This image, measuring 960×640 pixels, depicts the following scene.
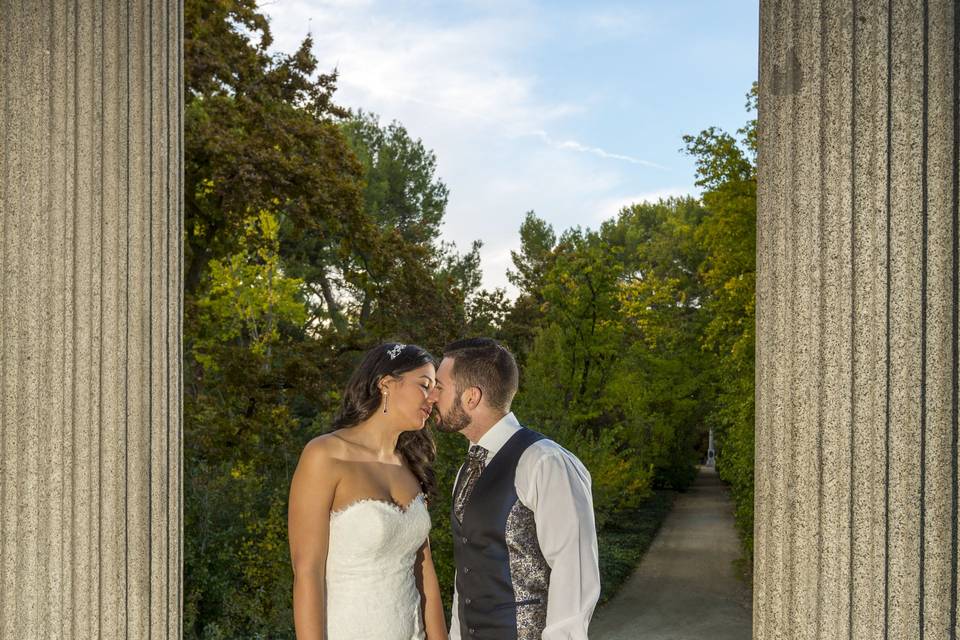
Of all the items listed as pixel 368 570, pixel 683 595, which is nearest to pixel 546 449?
pixel 368 570

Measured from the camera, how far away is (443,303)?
32.8 ft

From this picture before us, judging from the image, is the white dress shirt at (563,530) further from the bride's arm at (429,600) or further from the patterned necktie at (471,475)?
the bride's arm at (429,600)

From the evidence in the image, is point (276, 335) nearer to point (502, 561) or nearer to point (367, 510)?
point (367, 510)

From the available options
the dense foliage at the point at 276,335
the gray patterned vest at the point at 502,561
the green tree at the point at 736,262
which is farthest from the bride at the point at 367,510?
the green tree at the point at 736,262

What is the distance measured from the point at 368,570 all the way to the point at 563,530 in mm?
678

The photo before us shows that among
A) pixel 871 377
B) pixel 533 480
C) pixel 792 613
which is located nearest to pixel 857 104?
pixel 871 377

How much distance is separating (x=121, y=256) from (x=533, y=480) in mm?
1263

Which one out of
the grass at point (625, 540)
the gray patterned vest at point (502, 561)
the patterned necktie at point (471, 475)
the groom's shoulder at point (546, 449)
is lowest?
the grass at point (625, 540)

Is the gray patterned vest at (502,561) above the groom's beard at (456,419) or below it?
below

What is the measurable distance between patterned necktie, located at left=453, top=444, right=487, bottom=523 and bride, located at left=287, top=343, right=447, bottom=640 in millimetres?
201

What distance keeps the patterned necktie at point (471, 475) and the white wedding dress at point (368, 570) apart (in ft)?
0.70

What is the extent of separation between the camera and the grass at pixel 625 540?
42.0 feet

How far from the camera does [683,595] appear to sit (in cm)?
1198

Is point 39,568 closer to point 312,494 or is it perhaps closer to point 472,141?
point 312,494
